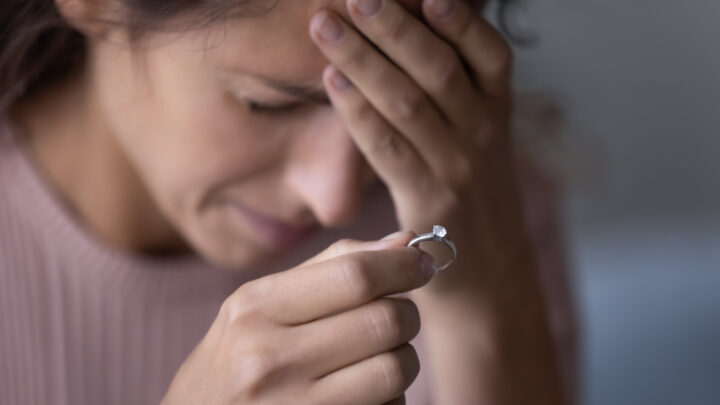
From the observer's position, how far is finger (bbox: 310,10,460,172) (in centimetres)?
57

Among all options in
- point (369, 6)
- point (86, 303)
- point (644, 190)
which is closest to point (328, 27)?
point (369, 6)

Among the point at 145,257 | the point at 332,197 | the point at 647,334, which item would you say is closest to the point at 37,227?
the point at 145,257

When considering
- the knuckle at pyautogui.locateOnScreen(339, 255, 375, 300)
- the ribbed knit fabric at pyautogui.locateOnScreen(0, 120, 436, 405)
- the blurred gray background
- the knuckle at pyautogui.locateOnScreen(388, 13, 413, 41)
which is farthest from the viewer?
the blurred gray background

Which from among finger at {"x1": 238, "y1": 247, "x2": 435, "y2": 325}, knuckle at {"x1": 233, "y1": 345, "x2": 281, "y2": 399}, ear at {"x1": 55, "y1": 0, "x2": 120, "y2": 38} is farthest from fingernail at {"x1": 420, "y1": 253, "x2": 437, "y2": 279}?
ear at {"x1": 55, "y1": 0, "x2": 120, "y2": 38}

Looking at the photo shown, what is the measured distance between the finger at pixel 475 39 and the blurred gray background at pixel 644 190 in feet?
1.61

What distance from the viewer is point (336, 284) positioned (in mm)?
479

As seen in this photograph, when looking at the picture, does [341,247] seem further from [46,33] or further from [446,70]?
[46,33]

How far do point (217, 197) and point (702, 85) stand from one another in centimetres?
89

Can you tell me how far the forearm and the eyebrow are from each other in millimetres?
244

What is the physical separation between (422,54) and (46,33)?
39 cm

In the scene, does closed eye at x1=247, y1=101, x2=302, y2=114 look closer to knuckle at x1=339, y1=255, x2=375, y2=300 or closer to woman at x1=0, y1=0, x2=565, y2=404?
woman at x1=0, y1=0, x2=565, y2=404

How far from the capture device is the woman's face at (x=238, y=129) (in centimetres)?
59

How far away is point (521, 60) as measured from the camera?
900 mm

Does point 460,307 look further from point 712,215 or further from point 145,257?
point 712,215
